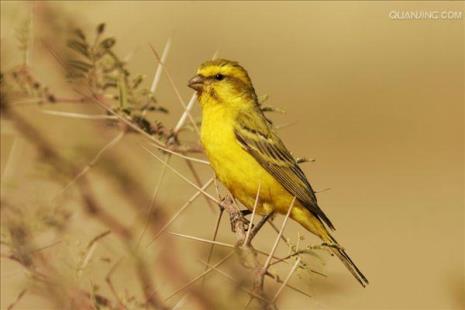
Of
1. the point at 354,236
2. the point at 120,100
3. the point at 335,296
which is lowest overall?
the point at 354,236

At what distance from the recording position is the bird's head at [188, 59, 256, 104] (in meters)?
4.83

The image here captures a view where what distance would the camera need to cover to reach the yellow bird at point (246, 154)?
455 cm

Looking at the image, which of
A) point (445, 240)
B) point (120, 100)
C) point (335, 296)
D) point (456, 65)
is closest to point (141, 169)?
point (120, 100)

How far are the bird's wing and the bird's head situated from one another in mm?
176

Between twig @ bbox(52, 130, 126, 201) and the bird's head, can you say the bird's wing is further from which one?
twig @ bbox(52, 130, 126, 201)

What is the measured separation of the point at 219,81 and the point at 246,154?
1.64 ft

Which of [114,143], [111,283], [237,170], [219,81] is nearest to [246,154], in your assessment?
[237,170]

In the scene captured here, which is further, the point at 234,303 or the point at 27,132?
the point at 27,132

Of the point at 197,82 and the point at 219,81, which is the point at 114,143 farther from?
the point at 219,81

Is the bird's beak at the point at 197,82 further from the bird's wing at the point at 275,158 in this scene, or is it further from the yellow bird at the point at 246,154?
the bird's wing at the point at 275,158

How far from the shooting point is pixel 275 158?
4.73 meters

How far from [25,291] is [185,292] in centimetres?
44

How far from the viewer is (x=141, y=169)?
298 cm

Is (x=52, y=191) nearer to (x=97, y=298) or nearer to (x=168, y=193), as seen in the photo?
(x=168, y=193)
